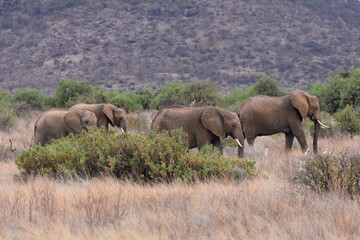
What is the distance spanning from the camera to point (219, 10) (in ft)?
230

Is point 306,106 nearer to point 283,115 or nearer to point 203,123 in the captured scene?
point 283,115

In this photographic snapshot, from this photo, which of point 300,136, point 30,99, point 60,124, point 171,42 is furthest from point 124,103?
point 171,42

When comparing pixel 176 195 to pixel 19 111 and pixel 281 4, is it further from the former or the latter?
pixel 281 4

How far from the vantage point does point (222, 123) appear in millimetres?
9484

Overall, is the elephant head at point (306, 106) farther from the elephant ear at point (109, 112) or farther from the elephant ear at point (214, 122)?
the elephant ear at point (109, 112)

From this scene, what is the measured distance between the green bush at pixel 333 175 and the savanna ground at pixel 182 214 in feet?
0.69

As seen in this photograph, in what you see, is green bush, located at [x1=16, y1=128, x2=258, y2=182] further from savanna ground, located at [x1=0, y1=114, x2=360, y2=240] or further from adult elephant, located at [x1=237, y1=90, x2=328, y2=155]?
adult elephant, located at [x1=237, y1=90, x2=328, y2=155]

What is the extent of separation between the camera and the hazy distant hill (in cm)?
5728

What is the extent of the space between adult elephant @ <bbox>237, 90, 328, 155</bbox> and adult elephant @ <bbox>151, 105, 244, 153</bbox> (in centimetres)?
240

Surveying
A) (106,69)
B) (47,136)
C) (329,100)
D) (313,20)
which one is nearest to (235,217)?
(47,136)

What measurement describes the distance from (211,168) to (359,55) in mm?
62501

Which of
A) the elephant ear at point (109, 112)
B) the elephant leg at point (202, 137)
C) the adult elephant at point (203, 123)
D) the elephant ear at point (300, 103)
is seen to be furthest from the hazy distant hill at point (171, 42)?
the elephant leg at point (202, 137)

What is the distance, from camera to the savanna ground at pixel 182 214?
4.16 metres

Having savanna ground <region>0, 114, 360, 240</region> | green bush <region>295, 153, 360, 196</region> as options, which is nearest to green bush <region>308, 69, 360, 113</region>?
green bush <region>295, 153, 360, 196</region>
